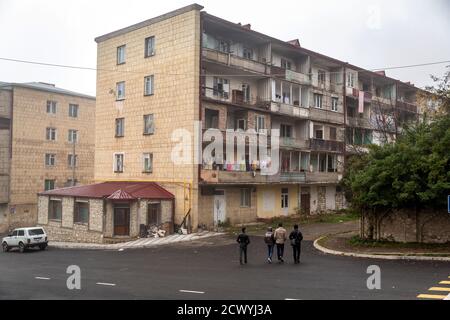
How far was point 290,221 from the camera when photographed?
3675cm

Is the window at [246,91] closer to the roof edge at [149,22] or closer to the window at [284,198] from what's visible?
the roof edge at [149,22]

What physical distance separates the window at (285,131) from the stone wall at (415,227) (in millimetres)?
17809

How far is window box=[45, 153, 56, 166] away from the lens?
162ft

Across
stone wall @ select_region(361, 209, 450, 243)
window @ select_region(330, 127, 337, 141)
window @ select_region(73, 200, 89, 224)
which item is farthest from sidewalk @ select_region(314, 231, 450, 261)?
window @ select_region(330, 127, 337, 141)

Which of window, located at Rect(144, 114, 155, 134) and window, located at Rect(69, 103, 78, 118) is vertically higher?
window, located at Rect(69, 103, 78, 118)

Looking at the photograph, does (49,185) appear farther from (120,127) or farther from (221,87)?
(221,87)

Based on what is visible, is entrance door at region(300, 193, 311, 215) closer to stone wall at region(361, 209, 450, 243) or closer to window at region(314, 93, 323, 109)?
window at region(314, 93, 323, 109)

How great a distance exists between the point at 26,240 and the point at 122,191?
6602mm

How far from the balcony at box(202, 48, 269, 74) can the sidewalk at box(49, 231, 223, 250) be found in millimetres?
12397

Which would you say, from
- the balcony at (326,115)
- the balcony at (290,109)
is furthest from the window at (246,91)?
the balcony at (326,115)

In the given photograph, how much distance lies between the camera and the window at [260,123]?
1437 inches
